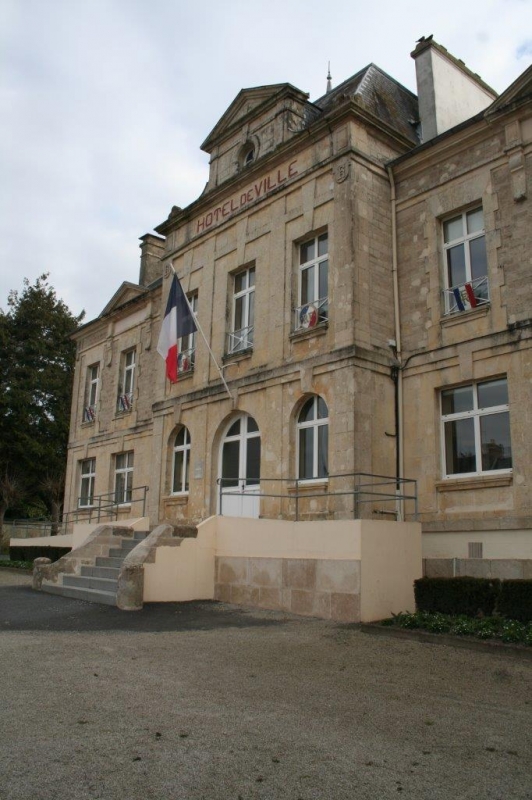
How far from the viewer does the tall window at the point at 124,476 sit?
2079cm

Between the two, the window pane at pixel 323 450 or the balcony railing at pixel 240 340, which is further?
the balcony railing at pixel 240 340

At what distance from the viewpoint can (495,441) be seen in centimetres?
1138

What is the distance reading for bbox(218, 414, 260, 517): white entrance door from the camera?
1444 centimetres

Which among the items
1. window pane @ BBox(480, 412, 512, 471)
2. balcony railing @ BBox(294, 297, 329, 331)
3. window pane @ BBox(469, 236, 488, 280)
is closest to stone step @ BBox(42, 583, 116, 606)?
balcony railing @ BBox(294, 297, 329, 331)

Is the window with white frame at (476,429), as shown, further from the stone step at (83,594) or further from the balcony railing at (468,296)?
the stone step at (83,594)

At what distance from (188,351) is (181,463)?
2.84 metres

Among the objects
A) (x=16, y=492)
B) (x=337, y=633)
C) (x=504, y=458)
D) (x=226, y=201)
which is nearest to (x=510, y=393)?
(x=504, y=458)

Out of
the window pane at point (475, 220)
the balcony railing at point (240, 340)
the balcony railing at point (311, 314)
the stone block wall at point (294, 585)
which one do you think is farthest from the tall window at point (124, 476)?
the window pane at point (475, 220)

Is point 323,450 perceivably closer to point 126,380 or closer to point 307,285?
point 307,285

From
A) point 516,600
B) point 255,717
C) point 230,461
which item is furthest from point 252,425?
point 255,717

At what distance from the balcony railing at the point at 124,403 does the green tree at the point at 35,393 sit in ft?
33.8

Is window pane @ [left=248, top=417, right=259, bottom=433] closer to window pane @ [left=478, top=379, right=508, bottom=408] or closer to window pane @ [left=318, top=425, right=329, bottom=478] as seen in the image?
window pane @ [left=318, top=425, right=329, bottom=478]

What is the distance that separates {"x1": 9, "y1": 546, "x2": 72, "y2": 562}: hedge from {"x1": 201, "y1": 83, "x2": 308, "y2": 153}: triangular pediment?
1194 centimetres

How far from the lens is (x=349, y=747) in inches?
173
